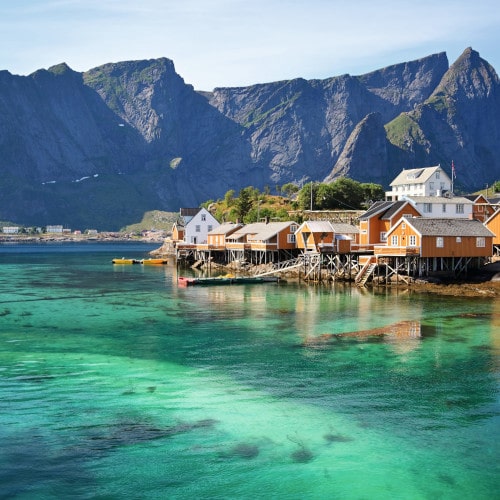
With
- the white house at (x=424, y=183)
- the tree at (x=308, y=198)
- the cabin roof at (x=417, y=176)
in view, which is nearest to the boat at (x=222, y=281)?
the tree at (x=308, y=198)

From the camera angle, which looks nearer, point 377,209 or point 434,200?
point 377,209

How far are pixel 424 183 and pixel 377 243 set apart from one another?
1617 inches

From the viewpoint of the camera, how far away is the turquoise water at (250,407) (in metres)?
18.1

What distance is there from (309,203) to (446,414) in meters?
95.2

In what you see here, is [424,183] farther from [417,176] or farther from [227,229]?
[227,229]

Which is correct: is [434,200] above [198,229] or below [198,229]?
above

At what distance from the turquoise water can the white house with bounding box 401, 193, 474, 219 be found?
38.2m

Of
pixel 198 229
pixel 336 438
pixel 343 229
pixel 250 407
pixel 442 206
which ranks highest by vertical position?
pixel 442 206

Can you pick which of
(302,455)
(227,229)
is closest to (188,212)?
(227,229)

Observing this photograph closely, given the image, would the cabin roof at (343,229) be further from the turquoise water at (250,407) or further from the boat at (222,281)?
the turquoise water at (250,407)

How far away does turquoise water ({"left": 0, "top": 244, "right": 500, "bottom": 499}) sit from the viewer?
1811cm

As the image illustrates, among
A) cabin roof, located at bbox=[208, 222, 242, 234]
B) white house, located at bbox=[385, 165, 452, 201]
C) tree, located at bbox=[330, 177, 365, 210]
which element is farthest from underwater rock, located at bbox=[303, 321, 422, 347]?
tree, located at bbox=[330, 177, 365, 210]

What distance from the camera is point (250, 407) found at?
23828 mm

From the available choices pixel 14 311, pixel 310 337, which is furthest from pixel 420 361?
pixel 14 311
